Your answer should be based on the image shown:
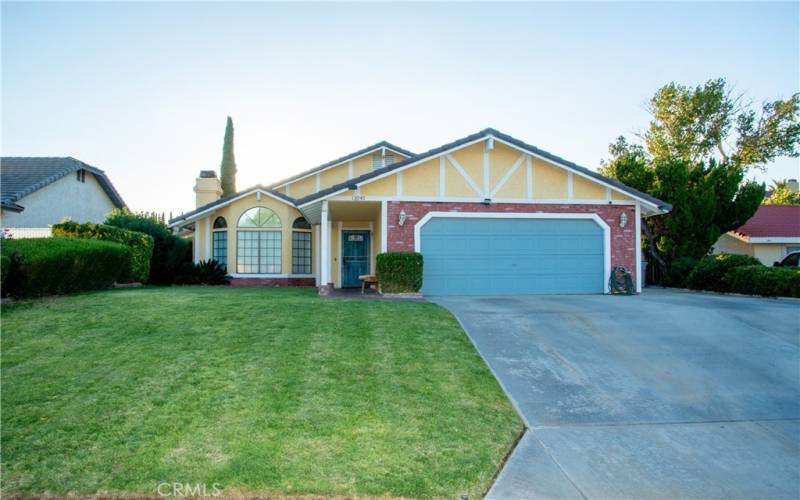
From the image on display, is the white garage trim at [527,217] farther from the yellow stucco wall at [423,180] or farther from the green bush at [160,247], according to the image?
the green bush at [160,247]

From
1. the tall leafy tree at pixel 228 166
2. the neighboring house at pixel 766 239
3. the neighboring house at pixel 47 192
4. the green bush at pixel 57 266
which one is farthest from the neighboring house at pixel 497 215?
the tall leafy tree at pixel 228 166

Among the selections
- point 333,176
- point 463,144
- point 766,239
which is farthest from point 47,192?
point 766,239

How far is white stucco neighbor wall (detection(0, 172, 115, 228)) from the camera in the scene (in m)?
22.2

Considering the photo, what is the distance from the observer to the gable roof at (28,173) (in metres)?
21.3

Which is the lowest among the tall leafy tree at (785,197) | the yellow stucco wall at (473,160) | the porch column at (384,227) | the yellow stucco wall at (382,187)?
the porch column at (384,227)

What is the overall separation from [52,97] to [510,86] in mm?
10898

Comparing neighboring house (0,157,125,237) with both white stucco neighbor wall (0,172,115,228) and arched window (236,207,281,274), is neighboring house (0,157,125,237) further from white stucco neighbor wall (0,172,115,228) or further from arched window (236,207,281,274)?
arched window (236,207,281,274)

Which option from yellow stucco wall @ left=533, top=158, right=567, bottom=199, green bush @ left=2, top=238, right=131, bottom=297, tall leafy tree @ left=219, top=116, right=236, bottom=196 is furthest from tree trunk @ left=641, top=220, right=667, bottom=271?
tall leafy tree @ left=219, top=116, right=236, bottom=196

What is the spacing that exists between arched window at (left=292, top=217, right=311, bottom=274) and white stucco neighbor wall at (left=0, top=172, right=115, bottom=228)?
38.5 ft

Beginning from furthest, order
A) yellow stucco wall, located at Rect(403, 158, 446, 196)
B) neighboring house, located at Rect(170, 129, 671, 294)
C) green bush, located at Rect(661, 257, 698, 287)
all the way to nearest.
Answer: green bush, located at Rect(661, 257, 698, 287) < yellow stucco wall, located at Rect(403, 158, 446, 196) < neighboring house, located at Rect(170, 129, 671, 294)

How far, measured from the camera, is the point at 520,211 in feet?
49.2

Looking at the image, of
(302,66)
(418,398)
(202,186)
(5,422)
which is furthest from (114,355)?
(202,186)

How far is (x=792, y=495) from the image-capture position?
14.7 ft

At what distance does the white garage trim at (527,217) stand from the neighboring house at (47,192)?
45.4ft
